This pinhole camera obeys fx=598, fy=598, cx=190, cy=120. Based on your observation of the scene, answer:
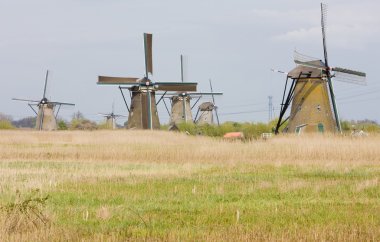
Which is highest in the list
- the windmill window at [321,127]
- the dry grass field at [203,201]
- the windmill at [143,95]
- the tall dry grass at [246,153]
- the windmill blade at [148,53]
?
the windmill blade at [148,53]

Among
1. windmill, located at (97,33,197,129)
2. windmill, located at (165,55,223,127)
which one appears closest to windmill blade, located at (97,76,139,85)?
windmill, located at (97,33,197,129)

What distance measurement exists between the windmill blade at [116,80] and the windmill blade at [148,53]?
5.18 feet

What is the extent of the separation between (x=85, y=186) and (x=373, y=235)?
8.50 m

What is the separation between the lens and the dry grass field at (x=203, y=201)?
9180 mm

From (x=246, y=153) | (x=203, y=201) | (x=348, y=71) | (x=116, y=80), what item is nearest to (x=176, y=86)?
(x=116, y=80)

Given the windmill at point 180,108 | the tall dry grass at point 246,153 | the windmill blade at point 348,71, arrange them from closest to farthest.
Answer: the tall dry grass at point 246,153, the windmill blade at point 348,71, the windmill at point 180,108

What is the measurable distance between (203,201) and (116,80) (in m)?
44.0

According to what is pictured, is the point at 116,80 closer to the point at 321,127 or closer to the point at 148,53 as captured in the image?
the point at 148,53

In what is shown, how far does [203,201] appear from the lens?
12742 millimetres

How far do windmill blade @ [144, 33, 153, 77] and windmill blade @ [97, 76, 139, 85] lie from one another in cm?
158

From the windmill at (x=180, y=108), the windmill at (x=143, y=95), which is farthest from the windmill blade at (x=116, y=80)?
the windmill at (x=180, y=108)

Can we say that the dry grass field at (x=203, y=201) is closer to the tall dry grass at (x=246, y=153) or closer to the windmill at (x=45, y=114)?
the tall dry grass at (x=246, y=153)

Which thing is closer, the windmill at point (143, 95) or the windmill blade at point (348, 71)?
the windmill blade at point (348, 71)

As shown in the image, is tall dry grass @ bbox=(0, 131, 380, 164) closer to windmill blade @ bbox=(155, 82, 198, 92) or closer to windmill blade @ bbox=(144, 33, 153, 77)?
windmill blade @ bbox=(144, 33, 153, 77)
